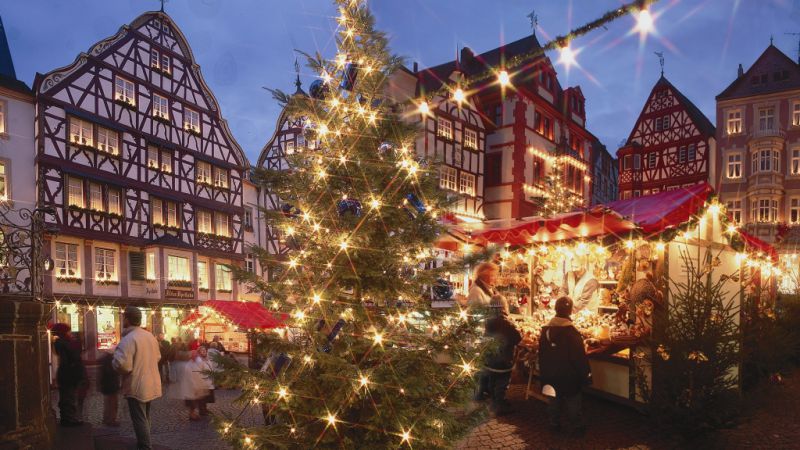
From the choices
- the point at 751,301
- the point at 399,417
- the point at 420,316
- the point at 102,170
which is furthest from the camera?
the point at 102,170

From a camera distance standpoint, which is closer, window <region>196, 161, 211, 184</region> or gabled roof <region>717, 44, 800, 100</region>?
window <region>196, 161, 211, 184</region>

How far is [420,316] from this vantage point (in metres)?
4.73

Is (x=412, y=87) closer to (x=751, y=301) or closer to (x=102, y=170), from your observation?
(x=102, y=170)

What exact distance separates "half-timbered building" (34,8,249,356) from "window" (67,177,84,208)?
43 mm

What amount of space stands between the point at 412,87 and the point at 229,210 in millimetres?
11923

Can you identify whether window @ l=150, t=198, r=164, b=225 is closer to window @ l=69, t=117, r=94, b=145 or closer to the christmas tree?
window @ l=69, t=117, r=94, b=145

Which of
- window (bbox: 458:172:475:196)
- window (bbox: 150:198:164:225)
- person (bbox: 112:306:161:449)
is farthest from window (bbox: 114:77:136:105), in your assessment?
person (bbox: 112:306:161:449)

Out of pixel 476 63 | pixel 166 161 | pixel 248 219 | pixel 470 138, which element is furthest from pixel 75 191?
pixel 476 63

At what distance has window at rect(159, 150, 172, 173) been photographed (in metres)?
23.6

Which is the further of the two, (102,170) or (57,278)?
(102,170)

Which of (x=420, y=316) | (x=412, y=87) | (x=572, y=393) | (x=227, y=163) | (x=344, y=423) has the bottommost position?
(x=572, y=393)

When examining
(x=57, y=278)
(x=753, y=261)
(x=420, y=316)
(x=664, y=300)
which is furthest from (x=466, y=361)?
(x=57, y=278)

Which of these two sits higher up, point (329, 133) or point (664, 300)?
point (329, 133)

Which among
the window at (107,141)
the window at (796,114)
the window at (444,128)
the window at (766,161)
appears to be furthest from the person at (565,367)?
the window at (796,114)
